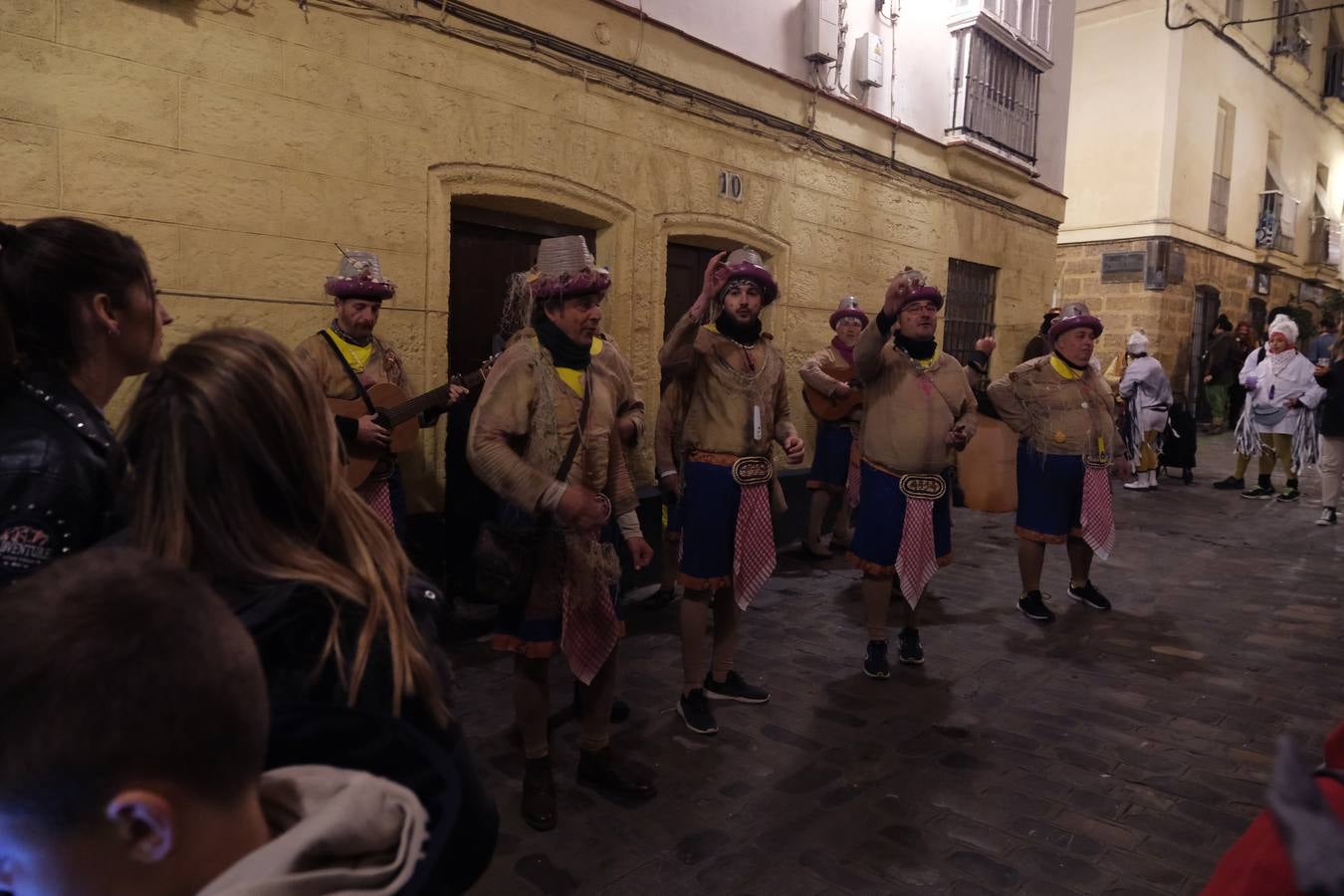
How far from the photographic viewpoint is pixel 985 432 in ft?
18.6

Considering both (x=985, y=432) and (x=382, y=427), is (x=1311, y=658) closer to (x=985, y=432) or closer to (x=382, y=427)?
(x=985, y=432)

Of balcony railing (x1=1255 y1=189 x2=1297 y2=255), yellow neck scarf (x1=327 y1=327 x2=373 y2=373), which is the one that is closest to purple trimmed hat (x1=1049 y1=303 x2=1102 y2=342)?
yellow neck scarf (x1=327 y1=327 x2=373 y2=373)

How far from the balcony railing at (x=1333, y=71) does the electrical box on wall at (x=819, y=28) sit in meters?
19.7

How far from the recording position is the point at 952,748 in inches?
145

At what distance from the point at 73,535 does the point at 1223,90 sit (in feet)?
65.4

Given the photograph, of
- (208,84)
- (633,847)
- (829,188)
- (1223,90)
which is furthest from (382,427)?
(1223,90)

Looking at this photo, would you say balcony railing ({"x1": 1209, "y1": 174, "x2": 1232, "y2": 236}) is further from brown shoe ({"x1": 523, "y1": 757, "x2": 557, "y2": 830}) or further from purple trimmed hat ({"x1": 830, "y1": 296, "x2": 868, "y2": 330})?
brown shoe ({"x1": 523, "y1": 757, "x2": 557, "y2": 830})

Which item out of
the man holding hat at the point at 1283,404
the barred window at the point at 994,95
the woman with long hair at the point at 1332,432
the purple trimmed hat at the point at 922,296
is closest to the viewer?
the purple trimmed hat at the point at 922,296

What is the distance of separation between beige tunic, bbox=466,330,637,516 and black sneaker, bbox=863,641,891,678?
1943 mm

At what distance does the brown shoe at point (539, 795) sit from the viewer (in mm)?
3012

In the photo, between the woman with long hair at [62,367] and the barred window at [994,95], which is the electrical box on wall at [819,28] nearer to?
the barred window at [994,95]

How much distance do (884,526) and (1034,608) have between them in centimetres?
167

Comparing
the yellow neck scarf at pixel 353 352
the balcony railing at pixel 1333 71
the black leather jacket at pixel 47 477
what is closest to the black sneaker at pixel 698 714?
the yellow neck scarf at pixel 353 352

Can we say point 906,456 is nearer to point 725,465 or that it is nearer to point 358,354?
point 725,465
